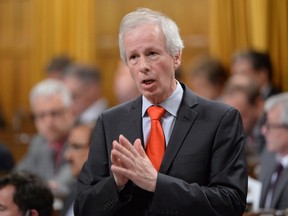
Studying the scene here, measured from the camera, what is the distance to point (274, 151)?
495cm

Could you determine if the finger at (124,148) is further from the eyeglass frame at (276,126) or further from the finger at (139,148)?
the eyeglass frame at (276,126)

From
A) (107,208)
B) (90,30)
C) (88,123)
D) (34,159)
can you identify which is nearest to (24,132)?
(90,30)

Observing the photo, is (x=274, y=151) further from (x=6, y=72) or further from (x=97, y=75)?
(x=6, y=72)

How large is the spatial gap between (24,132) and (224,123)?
5766 millimetres

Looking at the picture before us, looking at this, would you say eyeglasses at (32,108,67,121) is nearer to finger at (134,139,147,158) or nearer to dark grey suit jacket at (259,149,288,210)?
dark grey suit jacket at (259,149,288,210)

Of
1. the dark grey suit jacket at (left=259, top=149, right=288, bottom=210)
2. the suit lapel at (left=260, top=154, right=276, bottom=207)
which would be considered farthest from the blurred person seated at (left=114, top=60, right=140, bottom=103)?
the suit lapel at (left=260, top=154, right=276, bottom=207)

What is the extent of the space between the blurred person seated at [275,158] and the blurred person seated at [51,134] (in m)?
1.52

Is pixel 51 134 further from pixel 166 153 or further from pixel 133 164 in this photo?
pixel 133 164

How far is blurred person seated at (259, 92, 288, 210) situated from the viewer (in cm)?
446

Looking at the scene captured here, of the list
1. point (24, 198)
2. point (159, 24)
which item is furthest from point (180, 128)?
point (24, 198)

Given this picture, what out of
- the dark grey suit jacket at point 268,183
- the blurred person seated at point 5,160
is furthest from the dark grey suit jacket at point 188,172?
the blurred person seated at point 5,160

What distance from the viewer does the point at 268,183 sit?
4.70 metres

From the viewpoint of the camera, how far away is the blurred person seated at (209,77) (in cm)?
701

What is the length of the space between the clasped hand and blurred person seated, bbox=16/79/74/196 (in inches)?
121
